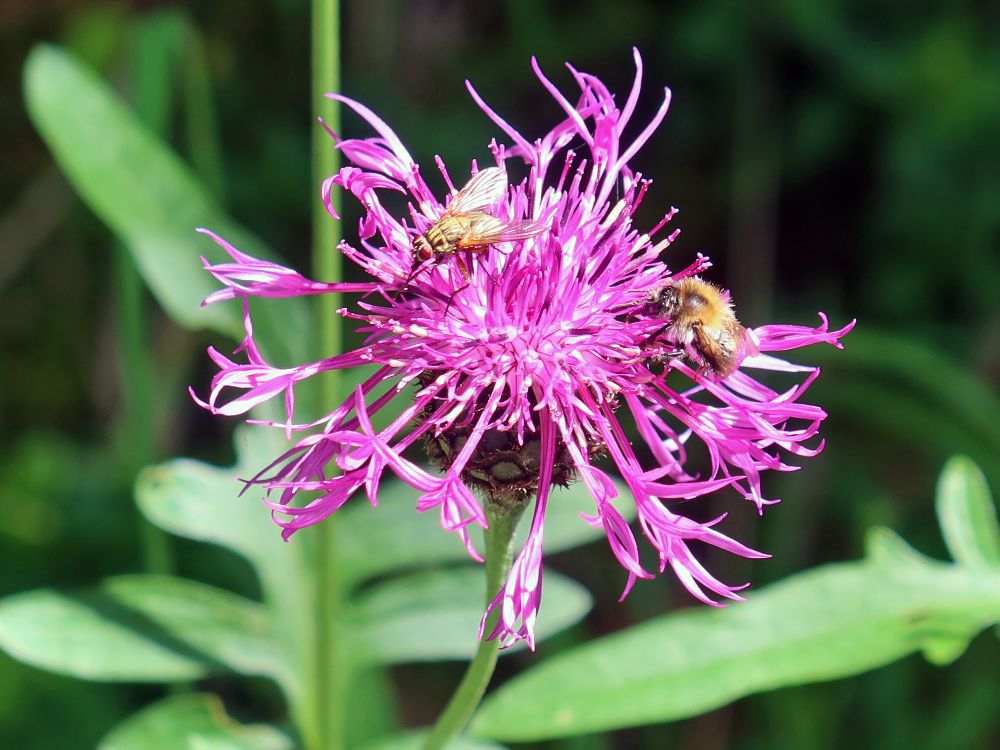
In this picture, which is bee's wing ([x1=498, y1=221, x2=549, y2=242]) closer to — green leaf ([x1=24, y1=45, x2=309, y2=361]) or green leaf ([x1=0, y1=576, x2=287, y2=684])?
green leaf ([x1=24, y1=45, x2=309, y2=361])

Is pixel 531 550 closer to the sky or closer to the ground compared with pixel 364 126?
closer to the ground

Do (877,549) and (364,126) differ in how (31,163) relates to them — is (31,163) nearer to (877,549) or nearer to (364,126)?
(364,126)

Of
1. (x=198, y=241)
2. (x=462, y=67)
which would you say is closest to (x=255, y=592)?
(x=198, y=241)

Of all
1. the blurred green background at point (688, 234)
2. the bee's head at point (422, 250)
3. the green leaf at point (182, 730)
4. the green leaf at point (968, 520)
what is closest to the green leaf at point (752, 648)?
the green leaf at point (968, 520)

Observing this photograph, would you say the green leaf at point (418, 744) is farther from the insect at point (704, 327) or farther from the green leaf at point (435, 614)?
the insect at point (704, 327)

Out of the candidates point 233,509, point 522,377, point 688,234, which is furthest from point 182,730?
point 688,234

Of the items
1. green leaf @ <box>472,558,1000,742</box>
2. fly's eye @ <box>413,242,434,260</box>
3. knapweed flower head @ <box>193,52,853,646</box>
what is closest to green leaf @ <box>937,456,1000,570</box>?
green leaf @ <box>472,558,1000,742</box>
